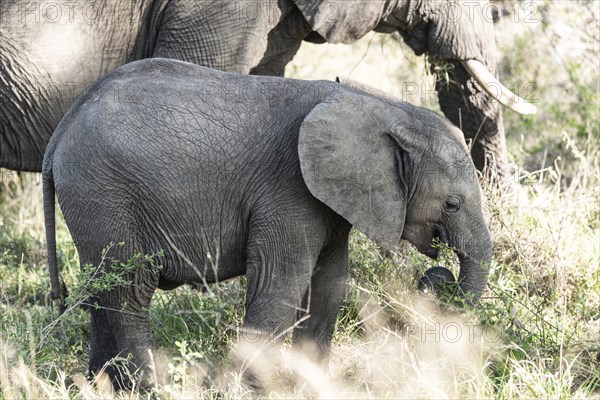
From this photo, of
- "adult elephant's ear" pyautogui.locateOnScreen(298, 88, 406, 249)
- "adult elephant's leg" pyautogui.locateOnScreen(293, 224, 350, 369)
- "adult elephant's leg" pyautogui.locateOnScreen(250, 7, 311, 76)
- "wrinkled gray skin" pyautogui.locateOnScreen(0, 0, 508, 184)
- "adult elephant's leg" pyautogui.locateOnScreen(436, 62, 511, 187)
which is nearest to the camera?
"adult elephant's ear" pyautogui.locateOnScreen(298, 88, 406, 249)

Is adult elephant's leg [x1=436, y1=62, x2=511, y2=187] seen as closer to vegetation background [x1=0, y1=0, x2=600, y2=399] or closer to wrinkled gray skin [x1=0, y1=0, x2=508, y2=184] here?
wrinkled gray skin [x1=0, y1=0, x2=508, y2=184]

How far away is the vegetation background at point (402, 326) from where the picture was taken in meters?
4.66

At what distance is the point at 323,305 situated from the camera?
5016mm

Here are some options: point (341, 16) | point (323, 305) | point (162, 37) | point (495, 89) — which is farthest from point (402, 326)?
point (162, 37)

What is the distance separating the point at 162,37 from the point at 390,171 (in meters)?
2.24

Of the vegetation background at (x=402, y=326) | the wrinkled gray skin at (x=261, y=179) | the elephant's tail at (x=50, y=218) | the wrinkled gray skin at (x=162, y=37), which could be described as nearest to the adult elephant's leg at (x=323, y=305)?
the vegetation background at (x=402, y=326)

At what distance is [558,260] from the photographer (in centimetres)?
562

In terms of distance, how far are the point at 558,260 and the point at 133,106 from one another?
235 cm

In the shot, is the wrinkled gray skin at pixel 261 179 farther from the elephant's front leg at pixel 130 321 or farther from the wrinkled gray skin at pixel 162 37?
the wrinkled gray skin at pixel 162 37

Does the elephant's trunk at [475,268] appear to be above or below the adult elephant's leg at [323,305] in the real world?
above

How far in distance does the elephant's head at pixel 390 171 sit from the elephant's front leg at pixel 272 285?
0.22 m

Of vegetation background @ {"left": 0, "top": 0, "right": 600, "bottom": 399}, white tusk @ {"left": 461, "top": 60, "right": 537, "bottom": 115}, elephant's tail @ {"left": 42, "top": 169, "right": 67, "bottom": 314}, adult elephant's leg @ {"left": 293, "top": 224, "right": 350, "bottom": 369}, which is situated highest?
elephant's tail @ {"left": 42, "top": 169, "right": 67, "bottom": 314}

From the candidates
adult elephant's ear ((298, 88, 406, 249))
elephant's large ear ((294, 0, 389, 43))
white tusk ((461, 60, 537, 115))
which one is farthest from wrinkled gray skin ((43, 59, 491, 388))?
elephant's large ear ((294, 0, 389, 43))

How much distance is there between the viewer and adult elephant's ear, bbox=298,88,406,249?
14.7 feet
